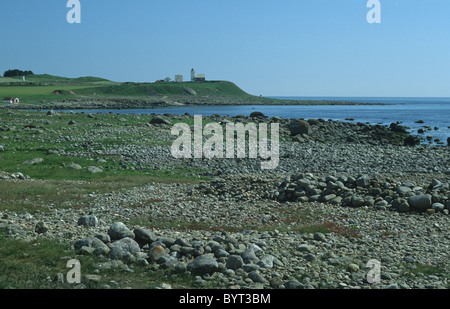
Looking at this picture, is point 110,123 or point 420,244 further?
point 110,123

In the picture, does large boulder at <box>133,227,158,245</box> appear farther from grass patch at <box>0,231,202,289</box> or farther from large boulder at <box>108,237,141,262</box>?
grass patch at <box>0,231,202,289</box>

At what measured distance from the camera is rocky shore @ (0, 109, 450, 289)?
10.5m

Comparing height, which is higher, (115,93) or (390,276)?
(115,93)

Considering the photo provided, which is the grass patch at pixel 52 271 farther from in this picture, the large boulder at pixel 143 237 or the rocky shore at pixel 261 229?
the large boulder at pixel 143 237

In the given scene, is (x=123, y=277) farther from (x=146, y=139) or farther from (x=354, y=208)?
(x=146, y=139)

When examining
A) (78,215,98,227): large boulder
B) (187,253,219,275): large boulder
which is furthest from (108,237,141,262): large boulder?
(78,215,98,227): large boulder

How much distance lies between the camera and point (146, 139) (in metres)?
40.4

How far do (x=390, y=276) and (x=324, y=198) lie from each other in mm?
9375

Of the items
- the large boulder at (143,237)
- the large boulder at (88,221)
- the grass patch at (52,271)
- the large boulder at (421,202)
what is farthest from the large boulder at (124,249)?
the large boulder at (421,202)

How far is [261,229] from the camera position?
603 inches

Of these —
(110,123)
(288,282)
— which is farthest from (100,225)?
(110,123)

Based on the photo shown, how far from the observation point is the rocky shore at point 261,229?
10508 mm

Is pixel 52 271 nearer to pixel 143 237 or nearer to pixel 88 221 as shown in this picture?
pixel 143 237

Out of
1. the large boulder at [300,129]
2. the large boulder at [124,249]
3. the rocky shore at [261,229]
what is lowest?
the rocky shore at [261,229]
